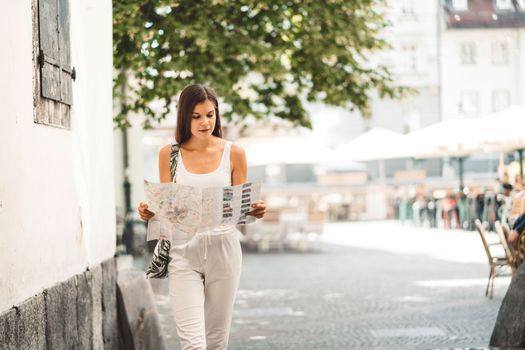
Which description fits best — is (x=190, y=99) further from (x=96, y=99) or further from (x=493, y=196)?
(x=493, y=196)

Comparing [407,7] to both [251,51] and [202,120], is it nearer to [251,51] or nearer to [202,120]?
[251,51]

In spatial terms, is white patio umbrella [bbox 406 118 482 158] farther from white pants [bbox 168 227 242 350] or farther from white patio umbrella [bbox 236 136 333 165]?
white pants [bbox 168 227 242 350]

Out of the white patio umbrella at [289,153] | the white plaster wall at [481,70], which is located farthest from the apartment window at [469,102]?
the white patio umbrella at [289,153]

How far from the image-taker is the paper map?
4.82 m

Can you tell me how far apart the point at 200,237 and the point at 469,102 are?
47809mm

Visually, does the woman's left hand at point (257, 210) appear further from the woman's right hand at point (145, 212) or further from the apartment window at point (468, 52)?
the apartment window at point (468, 52)

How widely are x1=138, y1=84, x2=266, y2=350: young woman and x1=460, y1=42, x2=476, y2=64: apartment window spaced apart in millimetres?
47759

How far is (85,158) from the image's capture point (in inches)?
269

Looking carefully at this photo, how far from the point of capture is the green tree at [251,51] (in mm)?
12547

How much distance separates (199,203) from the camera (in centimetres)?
486

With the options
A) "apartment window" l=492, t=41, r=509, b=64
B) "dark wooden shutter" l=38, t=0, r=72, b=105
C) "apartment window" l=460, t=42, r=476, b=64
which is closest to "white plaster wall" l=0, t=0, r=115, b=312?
"dark wooden shutter" l=38, t=0, r=72, b=105

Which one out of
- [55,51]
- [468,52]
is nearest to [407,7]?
[468,52]

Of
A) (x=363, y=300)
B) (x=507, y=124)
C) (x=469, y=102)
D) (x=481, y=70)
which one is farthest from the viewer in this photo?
(x=481, y=70)

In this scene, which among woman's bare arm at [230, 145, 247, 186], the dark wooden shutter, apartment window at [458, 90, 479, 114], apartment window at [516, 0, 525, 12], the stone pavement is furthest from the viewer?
apartment window at [458, 90, 479, 114]
